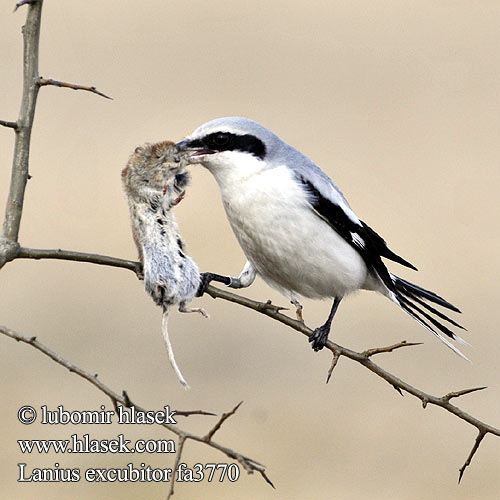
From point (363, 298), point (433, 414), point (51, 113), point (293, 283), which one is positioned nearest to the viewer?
point (293, 283)

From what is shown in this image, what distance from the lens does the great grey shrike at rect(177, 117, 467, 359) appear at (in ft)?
10.3

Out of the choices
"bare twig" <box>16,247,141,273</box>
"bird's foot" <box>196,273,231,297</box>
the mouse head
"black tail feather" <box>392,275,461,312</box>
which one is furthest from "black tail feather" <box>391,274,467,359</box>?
"bare twig" <box>16,247,141,273</box>

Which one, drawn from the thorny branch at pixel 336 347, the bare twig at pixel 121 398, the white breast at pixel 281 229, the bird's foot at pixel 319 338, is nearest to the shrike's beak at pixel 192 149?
the white breast at pixel 281 229

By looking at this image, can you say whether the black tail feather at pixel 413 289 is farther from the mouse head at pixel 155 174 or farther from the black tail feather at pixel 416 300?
the mouse head at pixel 155 174

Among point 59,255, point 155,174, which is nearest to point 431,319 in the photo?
point 155,174

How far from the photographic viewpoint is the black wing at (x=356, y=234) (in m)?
3.29

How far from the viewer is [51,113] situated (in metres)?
11.0

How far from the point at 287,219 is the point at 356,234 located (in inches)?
14.0

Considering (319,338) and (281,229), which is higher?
(281,229)

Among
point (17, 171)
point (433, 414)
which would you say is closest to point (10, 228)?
point (17, 171)

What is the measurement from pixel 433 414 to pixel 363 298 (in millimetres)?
1942

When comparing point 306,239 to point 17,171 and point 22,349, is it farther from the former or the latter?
point 22,349

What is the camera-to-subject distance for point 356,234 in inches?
136

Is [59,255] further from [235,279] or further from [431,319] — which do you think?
[431,319]
